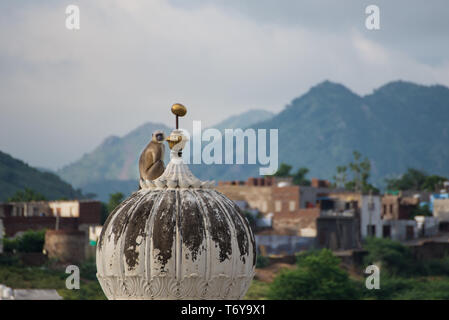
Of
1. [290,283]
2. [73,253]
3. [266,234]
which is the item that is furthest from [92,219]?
[290,283]

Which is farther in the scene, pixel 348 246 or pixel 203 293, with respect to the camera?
pixel 348 246

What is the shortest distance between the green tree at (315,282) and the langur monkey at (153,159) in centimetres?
5000

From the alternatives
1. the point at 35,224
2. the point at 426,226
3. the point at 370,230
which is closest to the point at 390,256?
the point at 370,230

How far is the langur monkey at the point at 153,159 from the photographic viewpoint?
18.4m

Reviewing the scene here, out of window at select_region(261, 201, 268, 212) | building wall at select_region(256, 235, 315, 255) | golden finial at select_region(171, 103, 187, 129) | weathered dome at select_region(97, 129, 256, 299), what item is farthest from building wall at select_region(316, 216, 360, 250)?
Answer: weathered dome at select_region(97, 129, 256, 299)

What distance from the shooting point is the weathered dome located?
16.2 meters

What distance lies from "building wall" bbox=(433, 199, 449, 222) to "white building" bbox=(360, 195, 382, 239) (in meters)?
8.64

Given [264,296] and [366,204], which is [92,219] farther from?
[366,204]

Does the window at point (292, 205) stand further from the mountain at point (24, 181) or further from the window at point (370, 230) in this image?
the mountain at point (24, 181)

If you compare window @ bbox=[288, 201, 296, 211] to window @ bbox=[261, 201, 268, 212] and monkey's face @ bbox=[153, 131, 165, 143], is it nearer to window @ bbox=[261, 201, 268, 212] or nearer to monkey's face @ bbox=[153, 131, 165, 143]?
window @ bbox=[261, 201, 268, 212]

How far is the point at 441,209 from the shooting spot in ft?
302

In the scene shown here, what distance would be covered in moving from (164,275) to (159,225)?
0.84 meters

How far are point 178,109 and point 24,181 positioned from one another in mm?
108915

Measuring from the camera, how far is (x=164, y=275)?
635 inches
